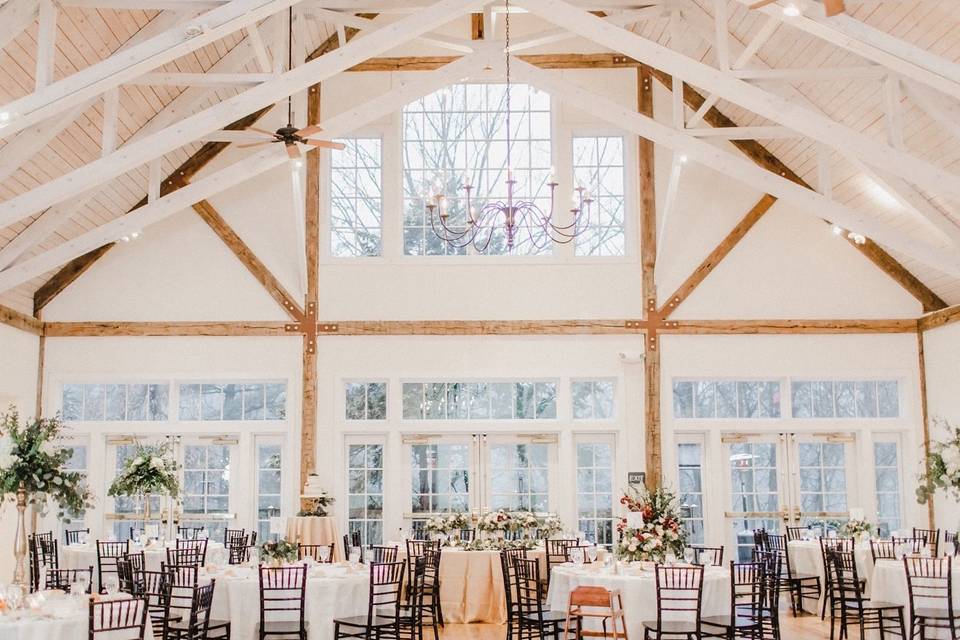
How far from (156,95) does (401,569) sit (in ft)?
20.2

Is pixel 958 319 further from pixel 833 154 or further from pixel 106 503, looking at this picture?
pixel 106 503

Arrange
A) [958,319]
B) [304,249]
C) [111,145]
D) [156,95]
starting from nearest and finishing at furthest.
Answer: [111,145] < [156,95] < [958,319] < [304,249]

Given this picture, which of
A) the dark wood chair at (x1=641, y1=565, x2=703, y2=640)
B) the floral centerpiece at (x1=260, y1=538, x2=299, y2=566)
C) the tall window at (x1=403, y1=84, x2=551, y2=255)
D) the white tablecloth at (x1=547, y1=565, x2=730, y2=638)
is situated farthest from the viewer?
the tall window at (x1=403, y1=84, x2=551, y2=255)

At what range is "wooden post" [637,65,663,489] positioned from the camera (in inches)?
522

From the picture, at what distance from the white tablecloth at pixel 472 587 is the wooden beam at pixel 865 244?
5887 mm

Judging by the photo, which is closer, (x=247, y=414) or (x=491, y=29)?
(x=491, y=29)

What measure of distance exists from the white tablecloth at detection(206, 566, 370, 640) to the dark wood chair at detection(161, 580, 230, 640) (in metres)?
0.09

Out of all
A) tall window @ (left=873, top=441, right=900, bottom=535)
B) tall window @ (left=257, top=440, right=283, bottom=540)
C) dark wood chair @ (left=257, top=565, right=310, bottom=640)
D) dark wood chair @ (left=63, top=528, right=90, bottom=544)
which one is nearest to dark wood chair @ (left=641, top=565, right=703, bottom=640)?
dark wood chair @ (left=257, top=565, right=310, bottom=640)

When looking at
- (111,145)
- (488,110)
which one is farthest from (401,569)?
(488,110)

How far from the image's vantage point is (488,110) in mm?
14023

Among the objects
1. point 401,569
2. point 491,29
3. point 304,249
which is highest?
point 491,29

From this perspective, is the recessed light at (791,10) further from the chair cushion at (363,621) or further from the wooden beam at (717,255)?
the wooden beam at (717,255)

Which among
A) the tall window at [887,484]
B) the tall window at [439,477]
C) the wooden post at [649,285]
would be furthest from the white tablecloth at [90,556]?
the tall window at [887,484]

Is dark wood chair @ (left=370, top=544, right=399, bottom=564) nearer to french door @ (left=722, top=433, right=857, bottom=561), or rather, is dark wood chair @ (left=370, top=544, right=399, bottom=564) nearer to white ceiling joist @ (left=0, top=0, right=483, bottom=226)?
white ceiling joist @ (left=0, top=0, right=483, bottom=226)
